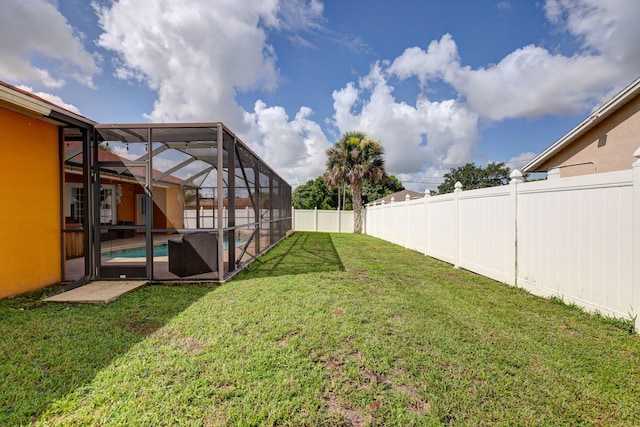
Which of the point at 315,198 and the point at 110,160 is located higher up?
the point at 315,198

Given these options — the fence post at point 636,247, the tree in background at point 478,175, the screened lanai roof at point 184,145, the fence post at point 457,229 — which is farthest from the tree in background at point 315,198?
the fence post at point 636,247

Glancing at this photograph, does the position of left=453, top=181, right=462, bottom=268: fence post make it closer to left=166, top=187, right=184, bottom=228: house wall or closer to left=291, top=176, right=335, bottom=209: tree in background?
left=166, top=187, right=184, bottom=228: house wall

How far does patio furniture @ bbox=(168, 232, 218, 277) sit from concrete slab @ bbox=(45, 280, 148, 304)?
0.60 meters

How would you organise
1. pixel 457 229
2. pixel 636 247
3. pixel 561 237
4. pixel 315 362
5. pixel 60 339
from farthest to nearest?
pixel 457 229 → pixel 561 237 → pixel 636 247 → pixel 60 339 → pixel 315 362

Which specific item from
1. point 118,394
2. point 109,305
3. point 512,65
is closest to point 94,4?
point 109,305

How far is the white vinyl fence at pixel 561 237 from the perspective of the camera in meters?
2.89

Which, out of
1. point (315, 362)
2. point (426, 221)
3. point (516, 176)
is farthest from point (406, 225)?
point (315, 362)

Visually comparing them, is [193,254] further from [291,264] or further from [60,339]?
[60,339]

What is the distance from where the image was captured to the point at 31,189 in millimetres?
4184

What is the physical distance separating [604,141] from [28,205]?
14.1 metres

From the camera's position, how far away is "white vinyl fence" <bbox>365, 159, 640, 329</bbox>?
9.47ft

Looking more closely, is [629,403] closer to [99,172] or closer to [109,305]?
[109,305]

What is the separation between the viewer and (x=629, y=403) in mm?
1729

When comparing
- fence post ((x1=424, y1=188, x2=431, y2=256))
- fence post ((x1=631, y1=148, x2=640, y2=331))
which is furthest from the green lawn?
fence post ((x1=424, y1=188, x2=431, y2=256))
